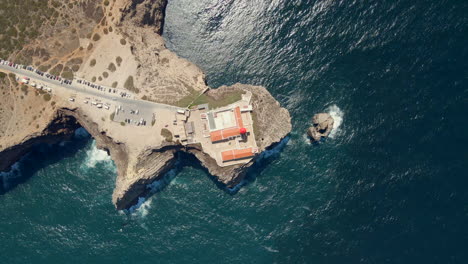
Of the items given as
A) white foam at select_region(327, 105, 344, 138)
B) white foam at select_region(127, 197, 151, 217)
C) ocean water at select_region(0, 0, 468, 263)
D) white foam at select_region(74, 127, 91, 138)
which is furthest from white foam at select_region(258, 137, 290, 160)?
white foam at select_region(74, 127, 91, 138)

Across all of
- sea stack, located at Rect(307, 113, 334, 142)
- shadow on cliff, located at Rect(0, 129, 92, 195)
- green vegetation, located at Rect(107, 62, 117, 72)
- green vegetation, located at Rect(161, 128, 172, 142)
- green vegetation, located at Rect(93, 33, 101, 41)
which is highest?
green vegetation, located at Rect(93, 33, 101, 41)

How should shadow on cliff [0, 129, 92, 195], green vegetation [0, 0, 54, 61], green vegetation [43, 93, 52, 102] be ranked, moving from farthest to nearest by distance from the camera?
shadow on cliff [0, 129, 92, 195]
green vegetation [43, 93, 52, 102]
green vegetation [0, 0, 54, 61]

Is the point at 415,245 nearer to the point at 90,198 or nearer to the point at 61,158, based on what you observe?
the point at 90,198

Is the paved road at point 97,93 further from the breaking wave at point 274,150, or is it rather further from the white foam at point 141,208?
the breaking wave at point 274,150

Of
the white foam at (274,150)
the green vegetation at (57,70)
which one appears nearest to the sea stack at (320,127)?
the white foam at (274,150)

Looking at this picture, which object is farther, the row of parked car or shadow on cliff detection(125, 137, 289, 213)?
shadow on cliff detection(125, 137, 289, 213)

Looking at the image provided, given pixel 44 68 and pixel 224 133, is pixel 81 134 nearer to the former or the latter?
pixel 44 68

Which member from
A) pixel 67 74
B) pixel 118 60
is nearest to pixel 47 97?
pixel 67 74

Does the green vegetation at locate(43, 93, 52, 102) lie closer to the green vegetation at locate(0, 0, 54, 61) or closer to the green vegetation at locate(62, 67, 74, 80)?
the green vegetation at locate(62, 67, 74, 80)
